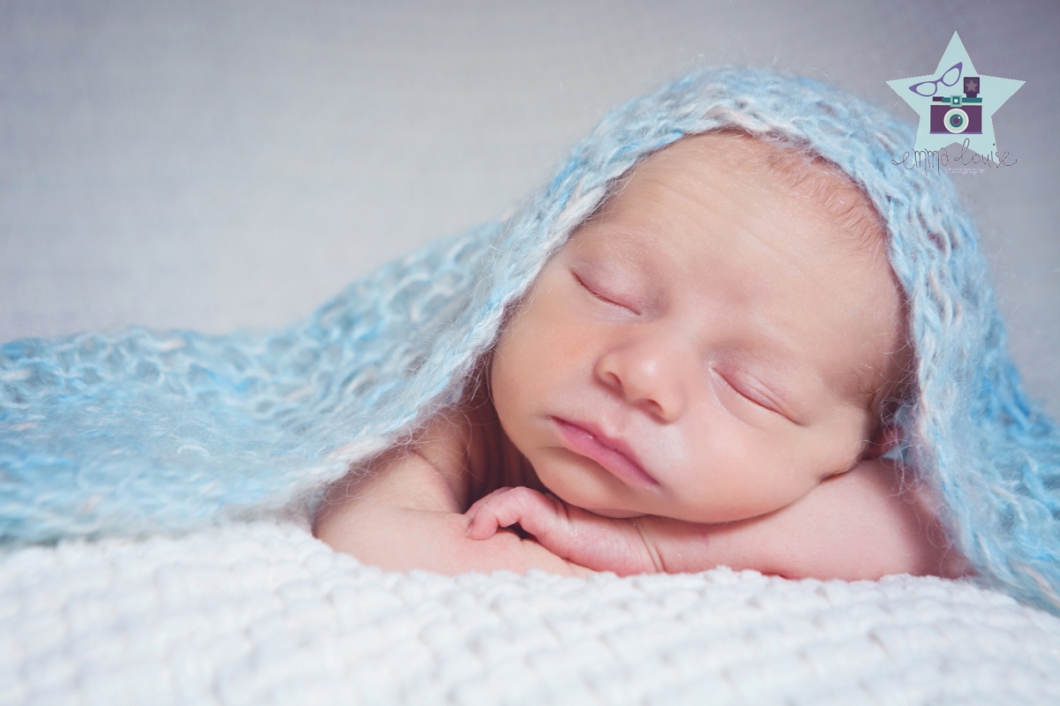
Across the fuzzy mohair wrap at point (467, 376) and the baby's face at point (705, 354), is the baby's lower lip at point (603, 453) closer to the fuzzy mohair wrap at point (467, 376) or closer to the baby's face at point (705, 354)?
the baby's face at point (705, 354)

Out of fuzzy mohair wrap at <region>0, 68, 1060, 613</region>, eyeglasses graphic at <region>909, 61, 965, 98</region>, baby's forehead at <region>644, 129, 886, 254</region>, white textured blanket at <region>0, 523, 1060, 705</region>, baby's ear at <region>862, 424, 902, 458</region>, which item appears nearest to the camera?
white textured blanket at <region>0, 523, 1060, 705</region>

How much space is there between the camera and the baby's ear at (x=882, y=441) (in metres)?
0.95

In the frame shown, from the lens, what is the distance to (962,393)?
0.91 meters

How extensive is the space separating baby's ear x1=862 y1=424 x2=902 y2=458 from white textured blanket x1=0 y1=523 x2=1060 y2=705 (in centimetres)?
Result: 27

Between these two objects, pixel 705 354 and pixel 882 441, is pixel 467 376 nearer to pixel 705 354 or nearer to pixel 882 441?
pixel 705 354

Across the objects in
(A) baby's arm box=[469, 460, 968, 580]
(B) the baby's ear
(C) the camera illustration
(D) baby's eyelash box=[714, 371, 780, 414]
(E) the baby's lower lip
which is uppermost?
(C) the camera illustration

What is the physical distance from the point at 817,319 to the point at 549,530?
35cm

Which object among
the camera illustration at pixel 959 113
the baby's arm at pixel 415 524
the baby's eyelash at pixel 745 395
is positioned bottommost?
the baby's arm at pixel 415 524

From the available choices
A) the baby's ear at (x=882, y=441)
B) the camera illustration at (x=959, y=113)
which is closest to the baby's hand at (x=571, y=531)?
the baby's ear at (x=882, y=441)

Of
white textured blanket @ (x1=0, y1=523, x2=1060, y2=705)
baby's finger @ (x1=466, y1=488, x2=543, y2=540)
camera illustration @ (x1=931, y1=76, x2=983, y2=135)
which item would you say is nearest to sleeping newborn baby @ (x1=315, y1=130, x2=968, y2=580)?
baby's finger @ (x1=466, y1=488, x2=543, y2=540)

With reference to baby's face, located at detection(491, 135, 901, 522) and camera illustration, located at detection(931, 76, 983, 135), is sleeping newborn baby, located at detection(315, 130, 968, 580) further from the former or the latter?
camera illustration, located at detection(931, 76, 983, 135)

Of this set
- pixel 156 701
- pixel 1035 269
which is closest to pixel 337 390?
pixel 156 701

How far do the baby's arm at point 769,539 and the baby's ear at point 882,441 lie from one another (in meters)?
0.07

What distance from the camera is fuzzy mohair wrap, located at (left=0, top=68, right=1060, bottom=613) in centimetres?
74
